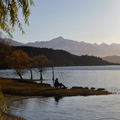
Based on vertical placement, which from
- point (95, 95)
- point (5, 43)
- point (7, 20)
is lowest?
point (95, 95)

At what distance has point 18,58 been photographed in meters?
91.1

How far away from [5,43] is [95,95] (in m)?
38.1

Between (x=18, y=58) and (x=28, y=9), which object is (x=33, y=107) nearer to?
(x=28, y=9)

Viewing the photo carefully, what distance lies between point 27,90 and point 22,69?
1628 inches

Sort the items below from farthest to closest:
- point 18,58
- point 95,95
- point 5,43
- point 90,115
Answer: point 18,58 < point 5,43 < point 95,95 < point 90,115

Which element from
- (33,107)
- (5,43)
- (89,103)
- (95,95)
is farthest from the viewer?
(5,43)

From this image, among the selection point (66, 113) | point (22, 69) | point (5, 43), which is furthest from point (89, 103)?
point (22, 69)

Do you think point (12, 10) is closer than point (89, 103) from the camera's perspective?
Yes

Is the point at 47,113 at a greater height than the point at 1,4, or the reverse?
the point at 1,4

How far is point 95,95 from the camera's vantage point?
50.2 meters

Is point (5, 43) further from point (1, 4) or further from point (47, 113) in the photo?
point (1, 4)

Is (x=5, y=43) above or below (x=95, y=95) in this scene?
above

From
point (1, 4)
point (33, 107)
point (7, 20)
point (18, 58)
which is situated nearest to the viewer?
point (1, 4)

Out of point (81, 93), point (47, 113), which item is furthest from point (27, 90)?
point (47, 113)
